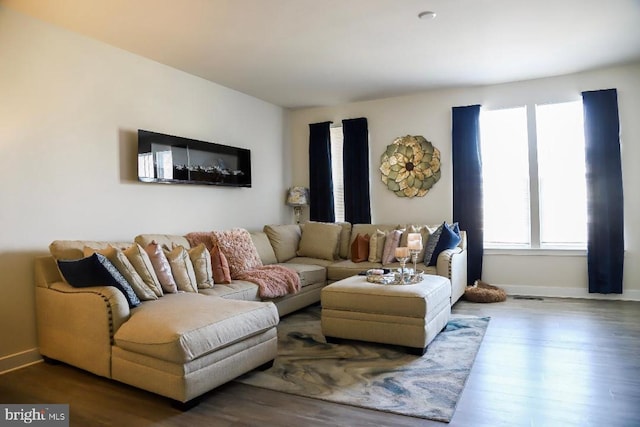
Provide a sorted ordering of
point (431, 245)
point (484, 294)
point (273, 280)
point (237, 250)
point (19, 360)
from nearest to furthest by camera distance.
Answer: point (19, 360) < point (273, 280) < point (237, 250) < point (431, 245) < point (484, 294)

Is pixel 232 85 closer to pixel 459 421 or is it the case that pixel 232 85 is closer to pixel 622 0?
pixel 622 0

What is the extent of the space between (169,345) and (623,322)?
3991 millimetres

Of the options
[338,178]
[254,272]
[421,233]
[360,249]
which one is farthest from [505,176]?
[254,272]

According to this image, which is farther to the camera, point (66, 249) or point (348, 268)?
point (348, 268)

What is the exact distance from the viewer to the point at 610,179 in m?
4.95

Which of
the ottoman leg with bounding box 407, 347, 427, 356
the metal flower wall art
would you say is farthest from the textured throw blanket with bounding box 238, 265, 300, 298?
the metal flower wall art

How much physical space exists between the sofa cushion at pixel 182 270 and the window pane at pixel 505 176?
12.5 feet

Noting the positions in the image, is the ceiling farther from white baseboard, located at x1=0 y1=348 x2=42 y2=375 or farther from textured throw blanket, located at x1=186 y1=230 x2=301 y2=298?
white baseboard, located at x1=0 y1=348 x2=42 y2=375

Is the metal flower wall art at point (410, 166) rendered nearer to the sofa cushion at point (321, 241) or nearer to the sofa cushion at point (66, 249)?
the sofa cushion at point (321, 241)

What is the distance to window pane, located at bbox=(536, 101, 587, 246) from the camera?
17.1 feet

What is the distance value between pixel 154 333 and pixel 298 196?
4.09m

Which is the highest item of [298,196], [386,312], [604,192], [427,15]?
[427,15]

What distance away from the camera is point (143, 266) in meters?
3.28

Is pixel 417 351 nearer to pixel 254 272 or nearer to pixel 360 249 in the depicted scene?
pixel 254 272
